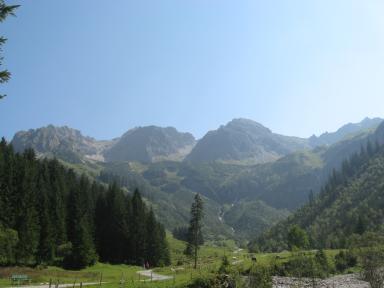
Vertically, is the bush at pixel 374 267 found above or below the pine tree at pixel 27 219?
below

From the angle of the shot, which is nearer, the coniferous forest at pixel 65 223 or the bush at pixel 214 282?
the bush at pixel 214 282

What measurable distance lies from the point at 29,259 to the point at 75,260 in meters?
10.2

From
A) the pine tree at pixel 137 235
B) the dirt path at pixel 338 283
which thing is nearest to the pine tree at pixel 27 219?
the pine tree at pixel 137 235

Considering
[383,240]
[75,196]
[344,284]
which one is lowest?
[344,284]

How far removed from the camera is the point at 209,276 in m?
62.9

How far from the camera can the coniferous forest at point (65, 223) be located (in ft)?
326

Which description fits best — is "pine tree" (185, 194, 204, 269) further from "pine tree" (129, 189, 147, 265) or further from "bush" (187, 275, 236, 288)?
"bush" (187, 275, 236, 288)

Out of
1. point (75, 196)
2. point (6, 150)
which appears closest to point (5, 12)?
point (75, 196)

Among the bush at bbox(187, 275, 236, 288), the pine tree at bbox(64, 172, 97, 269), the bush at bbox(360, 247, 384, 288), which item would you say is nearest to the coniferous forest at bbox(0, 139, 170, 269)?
the pine tree at bbox(64, 172, 97, 269)

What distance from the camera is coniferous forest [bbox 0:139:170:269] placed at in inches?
3917

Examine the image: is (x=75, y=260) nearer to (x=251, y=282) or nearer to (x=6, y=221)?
(x=6, y=221)

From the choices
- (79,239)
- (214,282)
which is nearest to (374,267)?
(214,282)

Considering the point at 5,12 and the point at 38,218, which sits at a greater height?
the point at 5,12

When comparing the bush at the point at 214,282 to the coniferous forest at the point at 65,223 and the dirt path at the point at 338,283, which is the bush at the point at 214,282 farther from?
the coniferous forest at the point at 65,223
